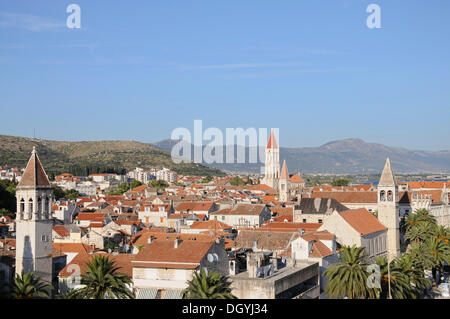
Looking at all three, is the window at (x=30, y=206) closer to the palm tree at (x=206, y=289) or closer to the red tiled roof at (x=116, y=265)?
the red tiled roof at (x=116, y=265)

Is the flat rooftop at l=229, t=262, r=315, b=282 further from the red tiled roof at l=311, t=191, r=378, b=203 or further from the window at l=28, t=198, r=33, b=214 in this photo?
the red tiled roof at l=311, t=191, r=378, b=203

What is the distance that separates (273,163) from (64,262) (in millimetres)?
139550

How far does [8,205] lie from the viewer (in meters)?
96.1

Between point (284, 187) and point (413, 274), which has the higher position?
point (284, 187)

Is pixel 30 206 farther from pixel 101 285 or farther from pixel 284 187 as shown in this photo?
pixel 284 187

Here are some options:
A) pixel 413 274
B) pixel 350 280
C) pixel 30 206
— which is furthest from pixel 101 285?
pixel 413 274

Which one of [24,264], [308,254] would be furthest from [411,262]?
[24,264]

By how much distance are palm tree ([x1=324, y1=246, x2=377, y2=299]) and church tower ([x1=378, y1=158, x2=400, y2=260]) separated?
25189 mm

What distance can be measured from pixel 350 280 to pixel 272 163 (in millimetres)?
148471

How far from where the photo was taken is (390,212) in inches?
2453

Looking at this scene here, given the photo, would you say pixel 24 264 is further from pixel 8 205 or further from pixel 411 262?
pixel 8 205

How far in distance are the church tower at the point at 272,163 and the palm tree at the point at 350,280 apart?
14187 centimetres

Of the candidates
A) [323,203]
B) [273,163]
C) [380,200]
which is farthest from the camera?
[273,163]

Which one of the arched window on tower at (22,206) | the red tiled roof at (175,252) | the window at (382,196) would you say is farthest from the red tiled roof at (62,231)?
the window at (382,196)
